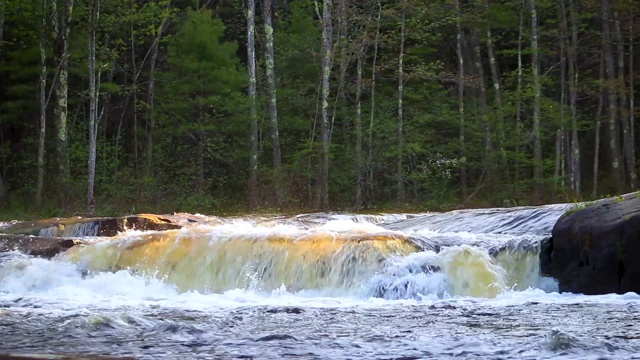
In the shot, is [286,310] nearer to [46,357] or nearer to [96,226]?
[46,357]

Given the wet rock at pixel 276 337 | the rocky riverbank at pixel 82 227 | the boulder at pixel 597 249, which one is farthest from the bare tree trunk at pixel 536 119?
the wet rock at pixel 276 337

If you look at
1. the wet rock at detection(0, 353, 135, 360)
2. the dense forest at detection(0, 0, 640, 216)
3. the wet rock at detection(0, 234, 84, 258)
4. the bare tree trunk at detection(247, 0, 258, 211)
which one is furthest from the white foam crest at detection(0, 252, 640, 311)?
the bare tree trunk at detection(247, 0, 258, 211)

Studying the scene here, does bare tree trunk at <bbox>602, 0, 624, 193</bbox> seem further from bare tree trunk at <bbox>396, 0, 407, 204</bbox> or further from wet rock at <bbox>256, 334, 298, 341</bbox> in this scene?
wet rock at <bbox>256, 334, 298, 341</bbox>

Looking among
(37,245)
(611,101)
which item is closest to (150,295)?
(37,245)

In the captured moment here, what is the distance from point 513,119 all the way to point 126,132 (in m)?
13.1

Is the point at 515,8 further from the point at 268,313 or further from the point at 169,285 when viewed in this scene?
the point at 268,313

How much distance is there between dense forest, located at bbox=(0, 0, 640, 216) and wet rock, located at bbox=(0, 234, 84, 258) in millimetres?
7942

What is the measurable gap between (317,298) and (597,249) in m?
3.38

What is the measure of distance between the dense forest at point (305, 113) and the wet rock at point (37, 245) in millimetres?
7942

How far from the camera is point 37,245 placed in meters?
13.3

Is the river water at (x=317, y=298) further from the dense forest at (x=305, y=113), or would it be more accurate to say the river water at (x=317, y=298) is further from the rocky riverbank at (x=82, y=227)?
the dense forest at (x=305, y=113)

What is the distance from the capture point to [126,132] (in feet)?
102

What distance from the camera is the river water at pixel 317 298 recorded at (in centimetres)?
690

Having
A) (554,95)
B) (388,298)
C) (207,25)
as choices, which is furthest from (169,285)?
(554,95)
